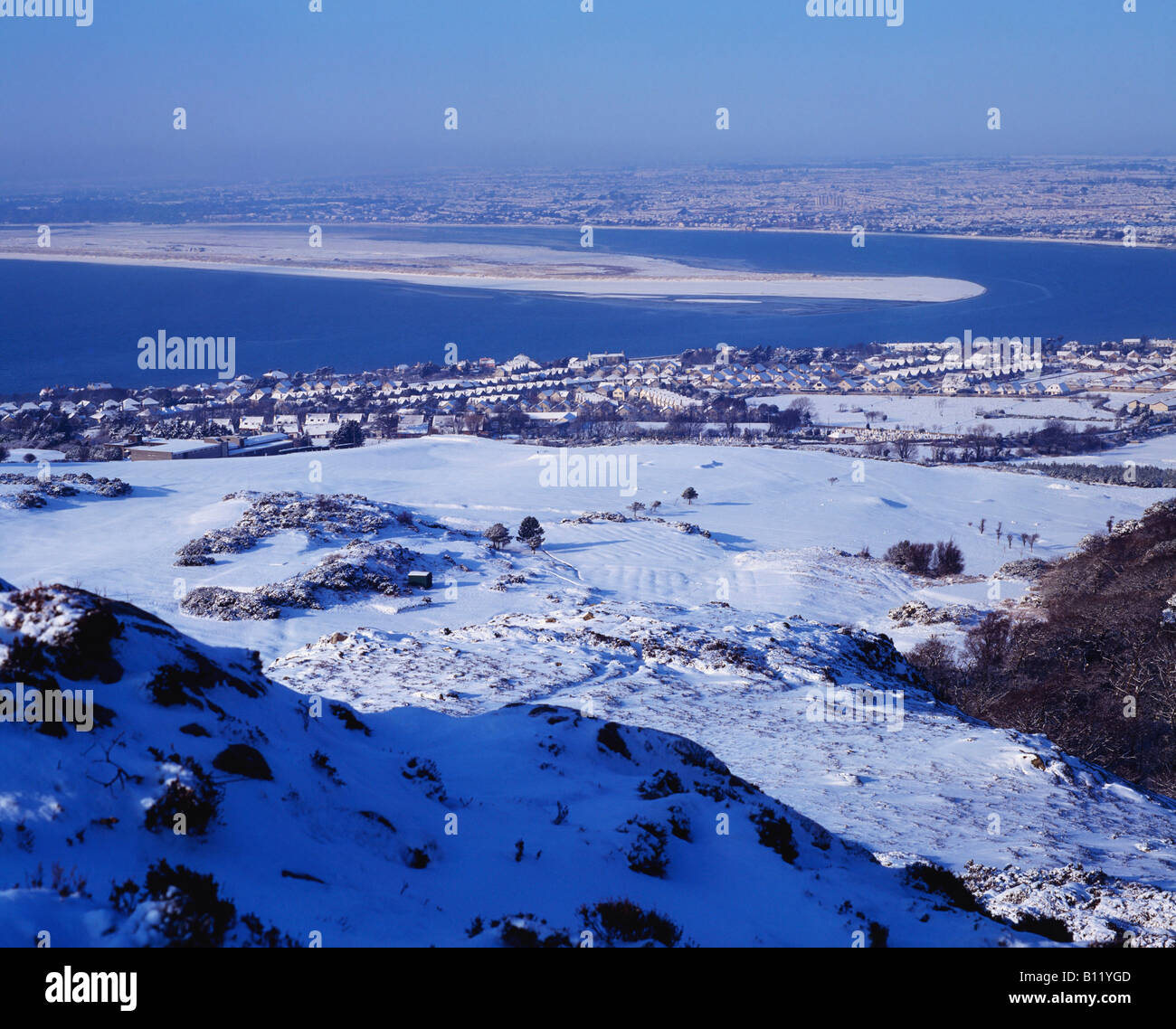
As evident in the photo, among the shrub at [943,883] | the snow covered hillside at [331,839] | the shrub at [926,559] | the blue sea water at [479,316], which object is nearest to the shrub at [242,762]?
the snow covered hillside at [331,839]

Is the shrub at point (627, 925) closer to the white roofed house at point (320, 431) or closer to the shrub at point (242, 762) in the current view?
the shrub at point (242, 762)

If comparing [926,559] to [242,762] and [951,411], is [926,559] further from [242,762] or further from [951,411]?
[951,411]

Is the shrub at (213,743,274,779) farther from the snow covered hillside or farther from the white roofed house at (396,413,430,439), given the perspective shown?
the white roofed house at (396,413,430,439)

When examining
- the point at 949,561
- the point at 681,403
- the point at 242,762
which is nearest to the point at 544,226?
the point at 681,403

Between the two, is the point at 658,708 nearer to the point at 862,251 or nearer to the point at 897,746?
the point at 897,746

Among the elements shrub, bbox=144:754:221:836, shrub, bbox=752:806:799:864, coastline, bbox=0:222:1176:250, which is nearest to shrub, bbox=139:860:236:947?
shrub, bbox=144:754:221:836
